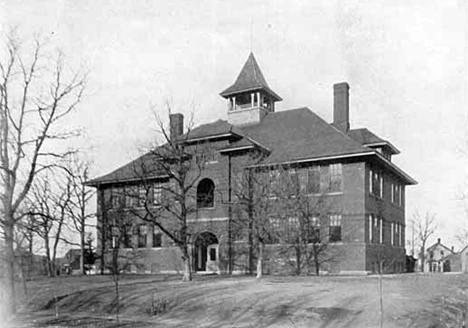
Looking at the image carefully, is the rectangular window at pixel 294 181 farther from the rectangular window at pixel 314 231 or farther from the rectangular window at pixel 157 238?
the rectangular window at pixel 157 238

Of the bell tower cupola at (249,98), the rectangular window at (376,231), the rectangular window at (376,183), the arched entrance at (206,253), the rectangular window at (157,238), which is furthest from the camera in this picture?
the bell tower cupola at (249,98)

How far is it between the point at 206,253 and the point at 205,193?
419 centimetres

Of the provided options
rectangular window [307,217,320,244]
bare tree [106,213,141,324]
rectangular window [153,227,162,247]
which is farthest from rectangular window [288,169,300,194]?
bare tree [106,213,141,324]

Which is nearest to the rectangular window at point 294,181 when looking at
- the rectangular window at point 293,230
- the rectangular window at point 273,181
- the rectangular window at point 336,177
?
the rectangular window at point 273,181

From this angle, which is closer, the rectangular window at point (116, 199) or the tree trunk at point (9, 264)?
the tree trunk at point (9, 264)

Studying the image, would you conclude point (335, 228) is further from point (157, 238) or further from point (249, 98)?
point (157, 238)

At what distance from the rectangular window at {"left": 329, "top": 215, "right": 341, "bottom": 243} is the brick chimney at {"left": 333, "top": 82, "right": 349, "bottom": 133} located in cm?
703

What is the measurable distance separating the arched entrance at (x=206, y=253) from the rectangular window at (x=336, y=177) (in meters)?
8.70

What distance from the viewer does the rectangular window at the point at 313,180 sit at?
33531 millimetres

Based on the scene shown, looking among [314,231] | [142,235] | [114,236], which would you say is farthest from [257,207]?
[114,236]

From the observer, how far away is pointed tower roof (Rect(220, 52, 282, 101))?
4135 cm

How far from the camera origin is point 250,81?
42.3 m

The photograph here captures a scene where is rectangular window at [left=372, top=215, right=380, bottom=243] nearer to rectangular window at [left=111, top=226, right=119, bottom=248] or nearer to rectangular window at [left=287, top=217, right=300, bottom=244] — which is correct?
rectangular window at [left=287, top=217, right=300, bottom=244]

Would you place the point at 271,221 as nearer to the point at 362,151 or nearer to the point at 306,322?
the point at 362,151
